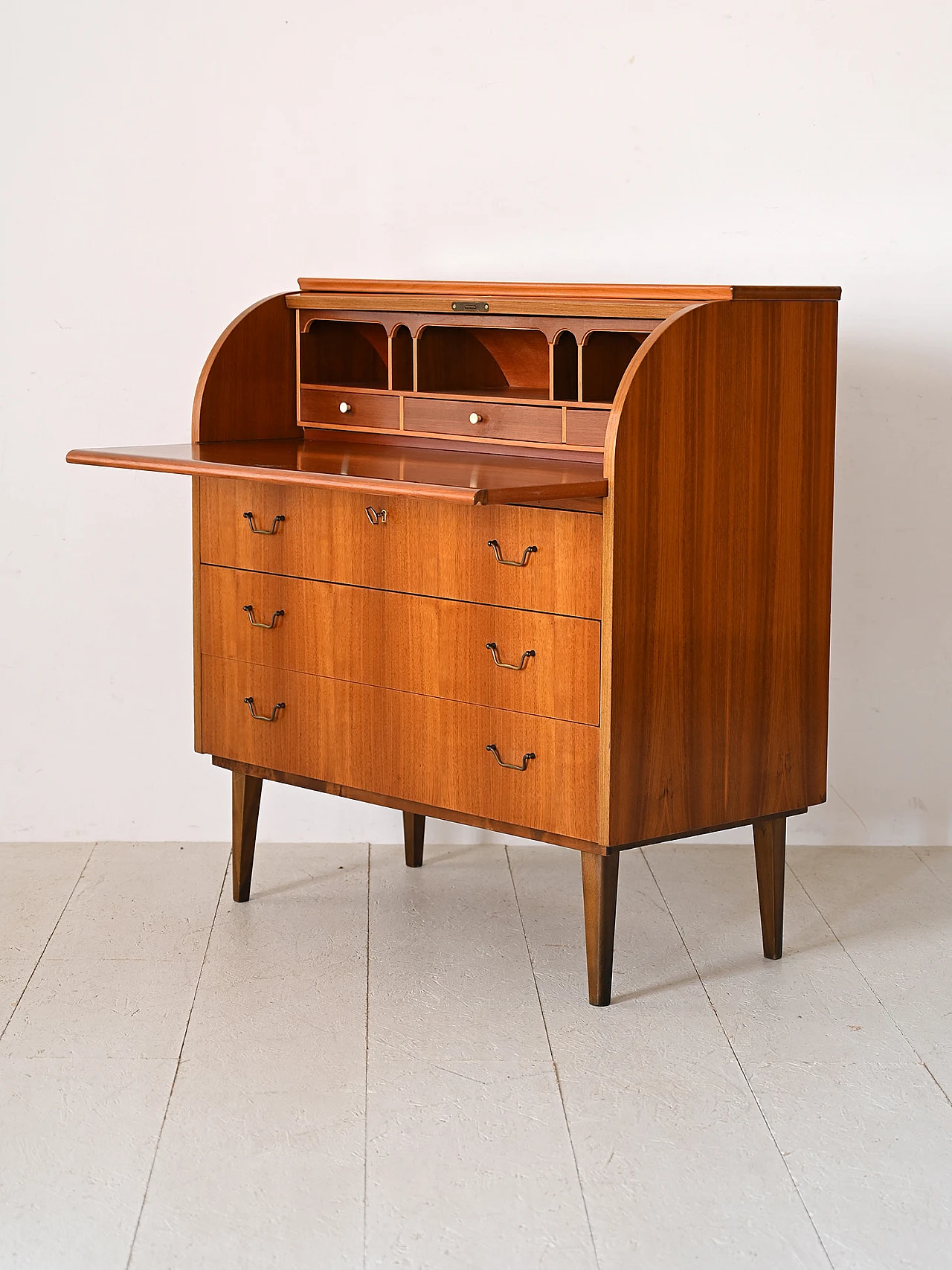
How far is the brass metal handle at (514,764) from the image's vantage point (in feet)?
8.47

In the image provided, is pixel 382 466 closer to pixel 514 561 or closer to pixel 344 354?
pixel 514 561

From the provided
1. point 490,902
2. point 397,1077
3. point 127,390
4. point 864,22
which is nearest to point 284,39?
point 127,390

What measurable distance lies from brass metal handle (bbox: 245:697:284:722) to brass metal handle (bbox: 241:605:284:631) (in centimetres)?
14

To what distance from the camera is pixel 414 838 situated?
3.36 m

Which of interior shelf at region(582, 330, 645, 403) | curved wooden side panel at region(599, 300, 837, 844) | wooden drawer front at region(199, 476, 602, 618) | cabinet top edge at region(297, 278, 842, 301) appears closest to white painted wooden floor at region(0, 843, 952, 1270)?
curved wooden side panel at region(599, 300, 837, 844)

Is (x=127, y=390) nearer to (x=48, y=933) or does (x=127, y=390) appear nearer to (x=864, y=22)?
(x=48, y=933)

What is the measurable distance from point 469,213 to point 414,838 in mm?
1380

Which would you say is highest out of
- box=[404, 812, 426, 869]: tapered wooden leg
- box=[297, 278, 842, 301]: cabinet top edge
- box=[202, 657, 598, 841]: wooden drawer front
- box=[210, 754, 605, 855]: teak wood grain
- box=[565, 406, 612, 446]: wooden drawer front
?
box=[297, 278, 842, 301]: cabinet top edge

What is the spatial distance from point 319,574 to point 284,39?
1.31 meters

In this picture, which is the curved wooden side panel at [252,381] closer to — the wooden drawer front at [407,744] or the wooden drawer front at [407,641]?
the wooden drawer front at [407,641]

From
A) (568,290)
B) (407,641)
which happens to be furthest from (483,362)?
(407,641)

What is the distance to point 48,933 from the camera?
2.98m

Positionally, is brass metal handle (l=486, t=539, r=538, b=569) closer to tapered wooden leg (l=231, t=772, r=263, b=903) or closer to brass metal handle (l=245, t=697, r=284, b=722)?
brass metal handle (l=245, t=697, r=284, b=722)

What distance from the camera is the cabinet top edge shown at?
2512mm
